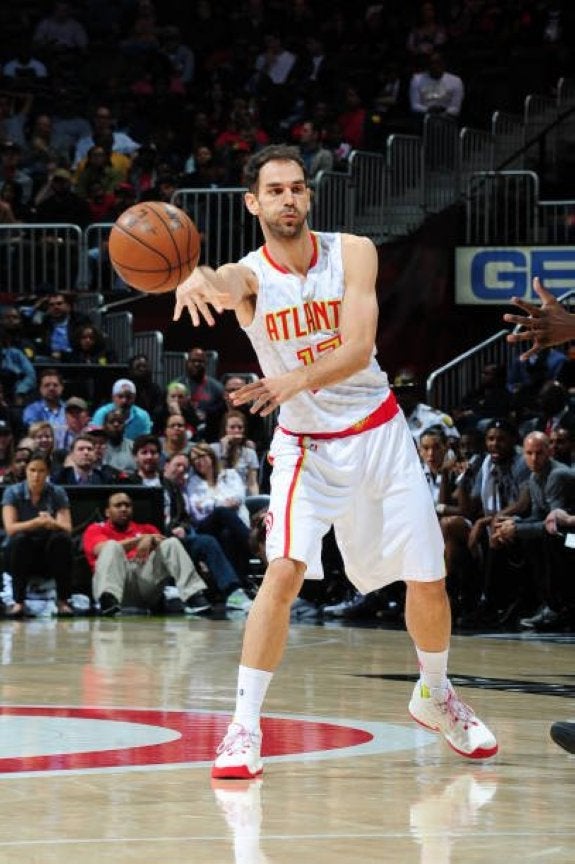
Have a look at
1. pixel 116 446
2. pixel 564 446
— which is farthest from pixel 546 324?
pixel 116 446

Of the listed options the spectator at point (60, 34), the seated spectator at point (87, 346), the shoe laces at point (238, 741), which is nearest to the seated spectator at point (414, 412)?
the seated spectator at point (87, 346)

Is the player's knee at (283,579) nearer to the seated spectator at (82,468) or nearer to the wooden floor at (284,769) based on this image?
the wooden floor at (284,769)

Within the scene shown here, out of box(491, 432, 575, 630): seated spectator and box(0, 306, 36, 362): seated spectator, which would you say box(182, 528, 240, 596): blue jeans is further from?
box(0, 306, 36, 362): seated spectator

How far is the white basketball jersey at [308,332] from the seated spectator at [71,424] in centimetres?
1023

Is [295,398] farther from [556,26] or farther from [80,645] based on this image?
[556,26]

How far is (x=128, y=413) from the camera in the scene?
17328 millimetres

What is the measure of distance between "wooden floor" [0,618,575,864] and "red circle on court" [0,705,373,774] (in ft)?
0.04

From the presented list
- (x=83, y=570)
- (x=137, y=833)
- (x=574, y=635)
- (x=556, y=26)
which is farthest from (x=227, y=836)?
(x=556, y=26)

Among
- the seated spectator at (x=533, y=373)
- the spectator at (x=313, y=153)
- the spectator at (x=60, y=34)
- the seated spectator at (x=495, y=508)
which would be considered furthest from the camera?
the spectator at (x=60, y=34)

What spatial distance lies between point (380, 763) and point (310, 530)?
2.91ft

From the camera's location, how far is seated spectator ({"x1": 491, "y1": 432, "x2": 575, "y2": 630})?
13.4 meters

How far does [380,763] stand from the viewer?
6.47 metres

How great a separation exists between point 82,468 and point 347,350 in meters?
9.60

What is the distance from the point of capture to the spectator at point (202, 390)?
17641 millimetres
